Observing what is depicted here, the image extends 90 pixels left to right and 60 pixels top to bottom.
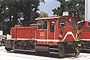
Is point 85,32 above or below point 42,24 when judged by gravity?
below

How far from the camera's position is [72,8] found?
139 ft

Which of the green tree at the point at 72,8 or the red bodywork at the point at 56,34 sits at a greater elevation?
the green tree at the point at 72,8

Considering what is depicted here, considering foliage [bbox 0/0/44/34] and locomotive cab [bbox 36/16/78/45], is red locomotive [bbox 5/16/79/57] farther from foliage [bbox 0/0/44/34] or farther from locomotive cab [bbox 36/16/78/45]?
foliage [bbox 0/0/44/34]

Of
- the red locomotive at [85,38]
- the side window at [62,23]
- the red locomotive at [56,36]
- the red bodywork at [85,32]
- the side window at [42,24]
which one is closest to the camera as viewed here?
the red locomotive at [56,36]

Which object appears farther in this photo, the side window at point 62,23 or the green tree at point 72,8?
the green tree at point 72,8

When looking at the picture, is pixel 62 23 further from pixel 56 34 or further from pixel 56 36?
pixel 56 36

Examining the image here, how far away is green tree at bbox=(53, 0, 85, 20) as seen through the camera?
4173 centimetres

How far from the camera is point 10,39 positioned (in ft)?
52.1

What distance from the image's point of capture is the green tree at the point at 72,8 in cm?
4173

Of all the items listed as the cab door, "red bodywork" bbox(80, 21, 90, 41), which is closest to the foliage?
"red bodywork" bbox(80, 21, 90, 41)

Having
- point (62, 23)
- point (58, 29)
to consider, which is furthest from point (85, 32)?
point (58, 29)

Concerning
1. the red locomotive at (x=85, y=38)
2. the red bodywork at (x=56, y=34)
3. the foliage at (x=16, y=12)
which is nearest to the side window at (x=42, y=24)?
the red bodywork at (x=56, y=34)

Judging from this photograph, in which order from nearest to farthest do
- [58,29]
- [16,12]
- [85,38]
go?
1. [58,29]
2. [85,38]
3. [16,12]

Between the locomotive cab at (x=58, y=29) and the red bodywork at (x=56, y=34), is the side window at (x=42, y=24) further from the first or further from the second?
the red bodywork at (x=56, y=34)
